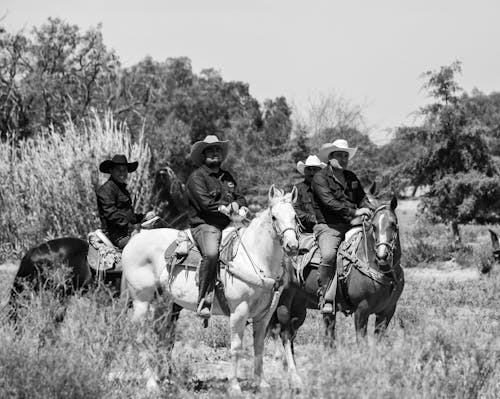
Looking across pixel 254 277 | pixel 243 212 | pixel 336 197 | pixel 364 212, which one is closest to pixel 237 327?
pixel 254 277

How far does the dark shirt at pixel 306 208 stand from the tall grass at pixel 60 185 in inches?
492

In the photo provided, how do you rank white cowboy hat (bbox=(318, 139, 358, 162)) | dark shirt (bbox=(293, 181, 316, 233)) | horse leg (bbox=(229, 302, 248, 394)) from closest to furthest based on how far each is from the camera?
horse leg (bbox=(229, 302, 248, 394)) → white cowboy hat (bbox=(318, 139, 358, 162)) → dark shirt (bbox=(293, 181, 316, 233))

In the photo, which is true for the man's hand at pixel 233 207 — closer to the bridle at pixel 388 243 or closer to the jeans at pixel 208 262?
the jeans at pixel 208 262

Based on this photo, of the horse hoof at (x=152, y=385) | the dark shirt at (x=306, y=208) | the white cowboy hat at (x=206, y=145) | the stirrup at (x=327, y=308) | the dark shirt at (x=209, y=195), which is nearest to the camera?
the horse hoof at (x=152, y=385)

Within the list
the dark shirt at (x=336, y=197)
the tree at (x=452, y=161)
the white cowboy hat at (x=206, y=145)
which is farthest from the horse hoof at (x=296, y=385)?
the tree at (x=452, y=161)

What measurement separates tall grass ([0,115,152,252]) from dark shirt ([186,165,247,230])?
14.0m

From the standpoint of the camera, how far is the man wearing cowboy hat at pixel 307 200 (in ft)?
33.7

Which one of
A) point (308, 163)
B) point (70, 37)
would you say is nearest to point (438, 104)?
point (308, 163)

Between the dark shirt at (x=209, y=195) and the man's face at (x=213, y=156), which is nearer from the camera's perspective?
the dark shirt at (x=209, y=195)

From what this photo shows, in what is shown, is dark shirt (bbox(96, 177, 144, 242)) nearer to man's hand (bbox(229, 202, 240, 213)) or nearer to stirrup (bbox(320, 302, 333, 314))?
man's hand (bbox(229, 202, 240, 213))

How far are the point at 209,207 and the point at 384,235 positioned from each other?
7.27ft

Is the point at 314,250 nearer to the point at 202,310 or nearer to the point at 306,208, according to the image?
the point at 306,208

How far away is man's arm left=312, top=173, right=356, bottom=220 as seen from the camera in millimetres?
9398

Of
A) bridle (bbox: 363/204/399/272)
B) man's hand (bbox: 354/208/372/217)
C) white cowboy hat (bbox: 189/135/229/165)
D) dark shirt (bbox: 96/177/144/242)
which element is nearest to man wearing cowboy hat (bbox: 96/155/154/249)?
dark shirt (bbox: 96/177/144/242)
